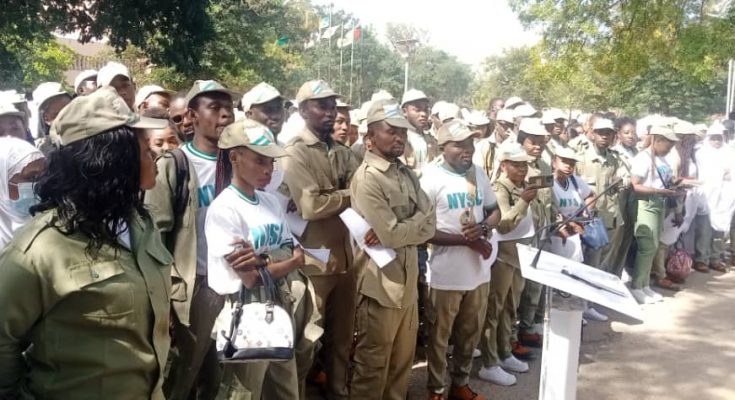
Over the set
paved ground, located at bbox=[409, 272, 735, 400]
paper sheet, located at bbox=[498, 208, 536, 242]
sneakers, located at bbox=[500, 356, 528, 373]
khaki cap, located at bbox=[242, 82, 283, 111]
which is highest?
khaki cap, located at bbox=[242, 82, 283, 111]

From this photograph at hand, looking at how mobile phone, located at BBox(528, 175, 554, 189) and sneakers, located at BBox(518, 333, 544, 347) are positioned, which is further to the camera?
sneakers, located at BBox(518, 333, 544, 347)

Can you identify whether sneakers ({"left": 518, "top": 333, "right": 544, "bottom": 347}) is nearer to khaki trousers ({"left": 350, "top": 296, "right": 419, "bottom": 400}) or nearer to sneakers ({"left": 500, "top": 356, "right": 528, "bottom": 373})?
sneakers ({"left": 500, "top": 356, "right": 528, "bottom": 373})

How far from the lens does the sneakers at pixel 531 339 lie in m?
5.37

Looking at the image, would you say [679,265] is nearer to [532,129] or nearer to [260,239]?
[532,129]

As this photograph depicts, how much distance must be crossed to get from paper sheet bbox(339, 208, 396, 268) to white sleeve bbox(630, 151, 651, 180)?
450 centimetres

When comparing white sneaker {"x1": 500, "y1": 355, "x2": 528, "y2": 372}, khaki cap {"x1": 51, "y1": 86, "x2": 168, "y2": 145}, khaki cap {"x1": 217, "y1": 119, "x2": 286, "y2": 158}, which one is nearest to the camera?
khaki cap {"x1": 51, "y1": 86, "x2": 168, "y2": 145}

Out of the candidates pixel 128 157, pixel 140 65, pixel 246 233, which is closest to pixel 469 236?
pixel 246 233

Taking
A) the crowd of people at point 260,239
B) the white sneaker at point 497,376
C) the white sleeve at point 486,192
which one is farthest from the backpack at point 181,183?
the white sneaker at point 497,376

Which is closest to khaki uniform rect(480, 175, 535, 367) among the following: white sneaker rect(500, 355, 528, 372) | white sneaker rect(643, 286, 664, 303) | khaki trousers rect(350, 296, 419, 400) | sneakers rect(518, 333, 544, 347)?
white sneaker rect(500, 355, 528, 372)

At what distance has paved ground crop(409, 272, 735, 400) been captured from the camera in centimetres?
454

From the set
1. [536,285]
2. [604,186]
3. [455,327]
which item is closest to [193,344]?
[455,327]

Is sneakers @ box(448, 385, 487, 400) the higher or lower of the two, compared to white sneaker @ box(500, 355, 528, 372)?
higher

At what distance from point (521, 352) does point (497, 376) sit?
598mm

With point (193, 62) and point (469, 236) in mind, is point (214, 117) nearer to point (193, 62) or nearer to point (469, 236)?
point (469, 236)
